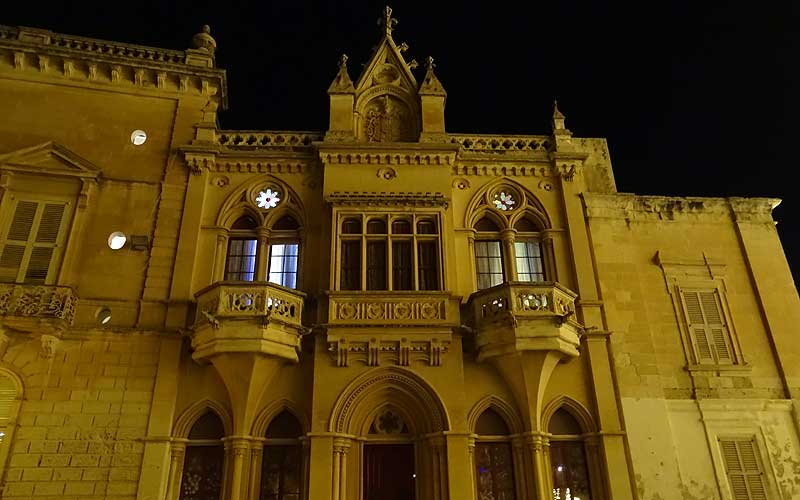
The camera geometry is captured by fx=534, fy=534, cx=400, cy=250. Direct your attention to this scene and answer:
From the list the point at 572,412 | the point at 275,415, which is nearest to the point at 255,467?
the point at 275,415

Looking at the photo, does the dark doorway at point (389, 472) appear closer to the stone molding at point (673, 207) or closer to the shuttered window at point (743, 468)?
the shuttered window at point (743, 468)

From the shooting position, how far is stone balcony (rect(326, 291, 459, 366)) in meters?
13.6

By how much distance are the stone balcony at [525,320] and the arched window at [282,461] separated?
5156 mm

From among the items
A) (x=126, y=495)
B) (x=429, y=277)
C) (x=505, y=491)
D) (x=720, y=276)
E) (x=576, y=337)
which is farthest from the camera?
(x=720, y=276)

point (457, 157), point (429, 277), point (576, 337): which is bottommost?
point (576, 337)

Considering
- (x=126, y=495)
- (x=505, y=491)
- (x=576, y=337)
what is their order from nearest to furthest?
(x=126, y=495) → (x=505, y=491) → (x=576, y=337)

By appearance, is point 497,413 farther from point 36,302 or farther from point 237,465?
point 36,302

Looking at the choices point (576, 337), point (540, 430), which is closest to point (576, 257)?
point (576, 337)

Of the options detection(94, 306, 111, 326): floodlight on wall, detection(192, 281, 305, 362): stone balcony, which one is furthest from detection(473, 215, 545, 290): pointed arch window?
detection(94, 306, 111, 326): floodlight on wall

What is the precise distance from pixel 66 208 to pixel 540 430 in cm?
1419

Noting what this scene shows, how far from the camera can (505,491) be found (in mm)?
13156

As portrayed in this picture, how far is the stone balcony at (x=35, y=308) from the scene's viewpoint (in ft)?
42.7

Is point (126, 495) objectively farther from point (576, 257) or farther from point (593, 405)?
point (576, 257)

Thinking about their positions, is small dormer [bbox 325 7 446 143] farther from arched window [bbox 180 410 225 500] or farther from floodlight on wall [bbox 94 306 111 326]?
arched window [bbox 180 410 225 500]
